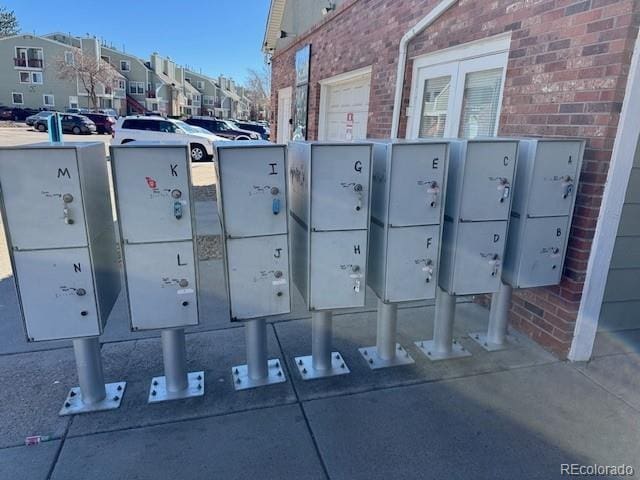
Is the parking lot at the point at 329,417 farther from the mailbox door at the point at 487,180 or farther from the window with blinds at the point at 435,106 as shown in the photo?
the window with blinds at the point at 435,106

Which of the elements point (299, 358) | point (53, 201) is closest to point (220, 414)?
point (299, 358)

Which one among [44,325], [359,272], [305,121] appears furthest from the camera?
[305,121]

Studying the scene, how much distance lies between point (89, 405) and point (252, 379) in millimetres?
896

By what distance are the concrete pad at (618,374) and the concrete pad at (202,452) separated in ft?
6.22

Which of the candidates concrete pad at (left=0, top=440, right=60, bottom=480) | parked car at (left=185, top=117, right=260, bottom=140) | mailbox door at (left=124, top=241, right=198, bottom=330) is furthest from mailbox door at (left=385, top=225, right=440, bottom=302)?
parked car at (left=185, top=117, right=260, bottom=140)

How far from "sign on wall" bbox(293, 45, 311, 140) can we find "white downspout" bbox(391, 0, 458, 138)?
11.5ft

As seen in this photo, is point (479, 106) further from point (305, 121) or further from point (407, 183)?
point (305, 121)

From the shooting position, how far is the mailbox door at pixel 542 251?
2721 millimetres

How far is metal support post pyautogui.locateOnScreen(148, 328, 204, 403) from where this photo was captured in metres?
2.46

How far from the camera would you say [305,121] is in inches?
333

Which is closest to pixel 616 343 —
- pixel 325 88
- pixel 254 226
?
pixel 254 226

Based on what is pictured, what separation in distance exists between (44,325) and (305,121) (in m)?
6.95

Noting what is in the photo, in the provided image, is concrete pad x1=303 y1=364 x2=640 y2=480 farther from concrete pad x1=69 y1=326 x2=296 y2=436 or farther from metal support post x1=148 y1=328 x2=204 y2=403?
metal support post x1=148 y1=328 x2=204 y2=403

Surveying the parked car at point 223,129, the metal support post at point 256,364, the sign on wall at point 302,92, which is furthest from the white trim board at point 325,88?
the parked car at point 223,129
